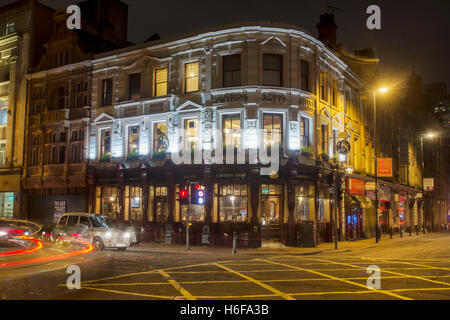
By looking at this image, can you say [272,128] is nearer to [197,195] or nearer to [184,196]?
[197,195]

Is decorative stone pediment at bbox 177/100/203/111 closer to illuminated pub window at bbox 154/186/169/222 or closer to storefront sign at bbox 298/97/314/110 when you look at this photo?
illuminated pub window at bbox 154/186/169/222

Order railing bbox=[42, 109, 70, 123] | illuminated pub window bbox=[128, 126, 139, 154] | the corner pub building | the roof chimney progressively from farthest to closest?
1. the roof chimney
2. railing bbox=[42, 109, 70, 123]
3. illuminated pub window bbox=[128, 126, 139, 154]
4. the corner pub building

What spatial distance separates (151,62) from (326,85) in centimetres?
1276

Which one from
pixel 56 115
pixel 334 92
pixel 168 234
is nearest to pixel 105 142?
pixel 56 115

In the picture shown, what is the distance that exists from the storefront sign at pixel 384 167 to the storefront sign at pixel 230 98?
1543cm

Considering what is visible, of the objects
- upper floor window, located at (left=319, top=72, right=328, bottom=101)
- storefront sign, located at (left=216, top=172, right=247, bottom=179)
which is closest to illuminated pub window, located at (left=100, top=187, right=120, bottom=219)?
storefront sign, located at (left=216, top=172, right=247, bottom=179)

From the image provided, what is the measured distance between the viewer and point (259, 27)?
26672 mm

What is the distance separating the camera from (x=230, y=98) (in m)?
27.0

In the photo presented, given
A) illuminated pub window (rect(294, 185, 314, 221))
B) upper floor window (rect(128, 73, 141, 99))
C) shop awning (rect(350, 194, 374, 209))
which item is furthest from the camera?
shop awning (rect(350, 194, 374, 209))

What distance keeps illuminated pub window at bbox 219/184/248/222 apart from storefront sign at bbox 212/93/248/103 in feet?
17.8

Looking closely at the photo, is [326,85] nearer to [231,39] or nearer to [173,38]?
[231,39]

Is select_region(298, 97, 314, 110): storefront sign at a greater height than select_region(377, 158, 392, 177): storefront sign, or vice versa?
select_region(298, 97, 314, 110): storefront sign

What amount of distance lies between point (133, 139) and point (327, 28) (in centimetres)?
1943

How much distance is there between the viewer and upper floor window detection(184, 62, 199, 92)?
28831 millimetres
